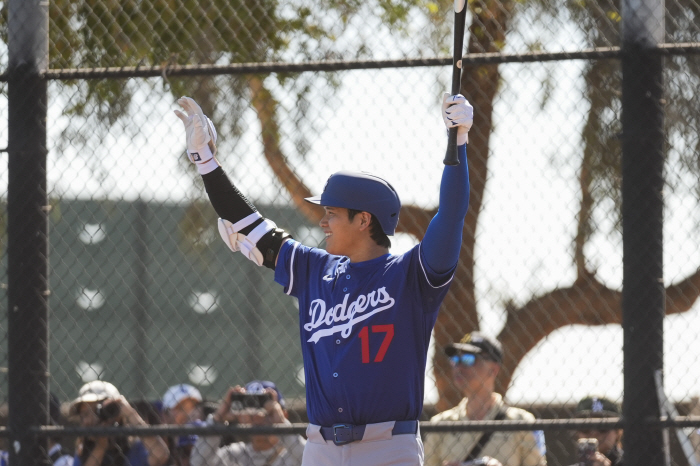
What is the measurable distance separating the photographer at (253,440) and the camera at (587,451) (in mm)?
1255

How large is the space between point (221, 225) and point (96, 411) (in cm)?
172

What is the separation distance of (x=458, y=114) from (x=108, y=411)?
256 cm

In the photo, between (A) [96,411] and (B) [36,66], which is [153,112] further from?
(A) [96,411]

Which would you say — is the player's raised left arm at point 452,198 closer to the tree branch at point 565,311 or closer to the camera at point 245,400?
the camera at point 245,400

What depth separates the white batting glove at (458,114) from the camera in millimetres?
2582

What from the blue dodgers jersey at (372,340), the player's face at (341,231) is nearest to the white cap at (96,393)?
the blue dodgers jersey at (372,340)

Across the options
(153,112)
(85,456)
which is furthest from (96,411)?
(153,112)

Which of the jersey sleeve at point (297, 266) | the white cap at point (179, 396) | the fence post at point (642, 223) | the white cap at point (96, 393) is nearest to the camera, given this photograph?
the jersey sleeve at point (297, 266)

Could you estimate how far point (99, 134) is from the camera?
5.16 m

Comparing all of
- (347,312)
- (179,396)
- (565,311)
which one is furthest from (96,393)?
(565,311)

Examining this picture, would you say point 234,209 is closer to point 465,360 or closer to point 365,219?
point 365,219

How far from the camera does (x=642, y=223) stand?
3670 millimetres

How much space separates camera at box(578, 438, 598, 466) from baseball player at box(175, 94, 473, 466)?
57.7 inches

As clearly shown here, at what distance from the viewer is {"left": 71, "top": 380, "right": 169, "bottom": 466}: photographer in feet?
14.2
